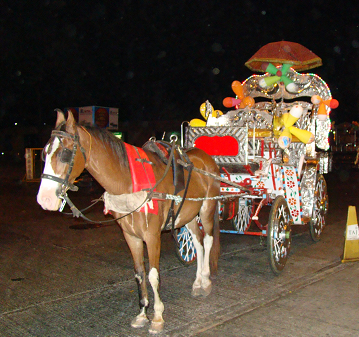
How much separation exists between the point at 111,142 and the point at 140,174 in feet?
1.41

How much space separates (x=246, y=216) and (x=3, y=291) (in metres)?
4.42

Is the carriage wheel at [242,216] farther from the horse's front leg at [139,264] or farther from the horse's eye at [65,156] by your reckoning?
the horse's eye at [65,156]

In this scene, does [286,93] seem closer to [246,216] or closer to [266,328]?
[246,216]

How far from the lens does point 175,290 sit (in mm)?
4852

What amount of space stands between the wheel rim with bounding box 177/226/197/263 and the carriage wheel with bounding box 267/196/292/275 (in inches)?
49.7

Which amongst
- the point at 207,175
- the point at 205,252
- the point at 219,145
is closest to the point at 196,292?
the point at 205,252

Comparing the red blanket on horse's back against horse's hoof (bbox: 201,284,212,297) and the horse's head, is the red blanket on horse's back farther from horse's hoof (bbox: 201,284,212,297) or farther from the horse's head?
horse's hoof (bbox: 201,284,212,297)

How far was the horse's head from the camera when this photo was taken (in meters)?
3.11

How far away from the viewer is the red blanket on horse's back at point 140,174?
3.67 metres

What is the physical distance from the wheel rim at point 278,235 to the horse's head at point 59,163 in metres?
3.04

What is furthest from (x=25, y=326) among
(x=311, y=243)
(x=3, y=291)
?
(x=311, y=243)

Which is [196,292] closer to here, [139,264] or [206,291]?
[206,291]

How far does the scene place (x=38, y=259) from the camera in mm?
6250

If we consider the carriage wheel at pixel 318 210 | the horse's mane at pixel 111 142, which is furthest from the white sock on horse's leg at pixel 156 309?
the carriage wheel at pixel 318 210
